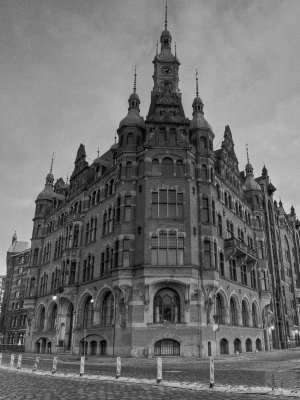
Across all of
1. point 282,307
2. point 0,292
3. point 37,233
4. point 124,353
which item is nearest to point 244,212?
point 282,307

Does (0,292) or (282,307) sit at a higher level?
(0,292)

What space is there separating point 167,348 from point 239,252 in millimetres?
14914

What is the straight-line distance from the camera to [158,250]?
3481cm

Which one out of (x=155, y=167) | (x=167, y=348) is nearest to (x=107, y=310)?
(x=167, y=348)

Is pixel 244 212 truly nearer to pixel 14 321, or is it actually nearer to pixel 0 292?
pixel 14 321

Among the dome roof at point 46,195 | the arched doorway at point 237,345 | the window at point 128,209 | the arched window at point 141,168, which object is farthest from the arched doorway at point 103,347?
the dome roof at point 46,195

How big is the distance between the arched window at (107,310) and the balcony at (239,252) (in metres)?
13.0

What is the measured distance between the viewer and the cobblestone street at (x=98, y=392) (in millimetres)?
11094

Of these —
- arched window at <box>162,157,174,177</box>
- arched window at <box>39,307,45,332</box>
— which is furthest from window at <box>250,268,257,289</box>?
arched window at <box>39,307,45,332</box>

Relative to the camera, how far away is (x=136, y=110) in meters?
43.3

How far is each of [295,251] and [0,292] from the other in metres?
152

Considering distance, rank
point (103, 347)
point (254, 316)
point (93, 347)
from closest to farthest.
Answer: point (103, 347)
point (93, 347)
point (254, 316)

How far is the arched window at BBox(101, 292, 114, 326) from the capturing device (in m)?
36.8

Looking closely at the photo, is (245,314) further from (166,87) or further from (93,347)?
(166,87)
